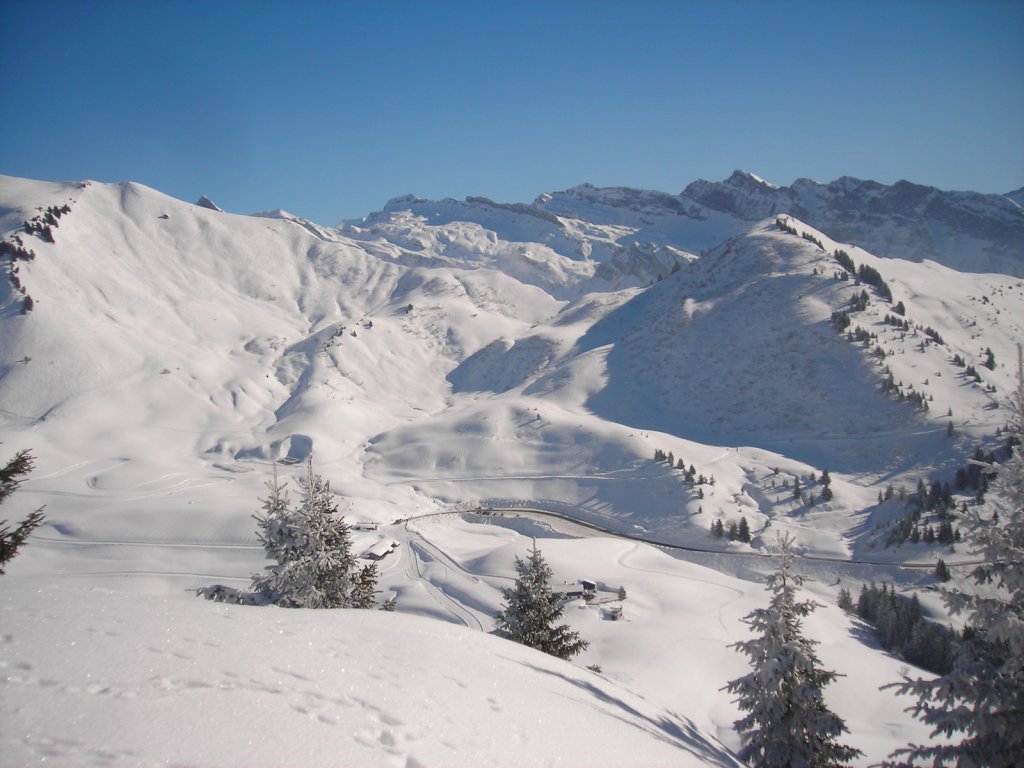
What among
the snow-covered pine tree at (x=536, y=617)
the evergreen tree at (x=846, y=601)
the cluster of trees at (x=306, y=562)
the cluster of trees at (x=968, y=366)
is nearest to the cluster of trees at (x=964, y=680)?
the snow-covered pine tree at (x=536, y=617)

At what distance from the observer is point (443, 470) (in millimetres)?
92438

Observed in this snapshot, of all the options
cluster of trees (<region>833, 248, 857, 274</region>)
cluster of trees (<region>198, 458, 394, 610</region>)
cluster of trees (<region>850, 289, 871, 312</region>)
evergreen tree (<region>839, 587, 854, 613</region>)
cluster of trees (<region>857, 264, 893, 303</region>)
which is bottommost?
evergreen tree (<region>839, 587, 854, 613</region>)

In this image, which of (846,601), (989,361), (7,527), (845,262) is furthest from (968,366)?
(7,527)

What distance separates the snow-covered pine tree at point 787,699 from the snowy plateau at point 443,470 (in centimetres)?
116

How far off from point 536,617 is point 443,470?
73049 millimetres

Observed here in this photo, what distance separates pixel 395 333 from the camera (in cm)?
15262

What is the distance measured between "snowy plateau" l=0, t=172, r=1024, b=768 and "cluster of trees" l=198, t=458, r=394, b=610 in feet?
18.7

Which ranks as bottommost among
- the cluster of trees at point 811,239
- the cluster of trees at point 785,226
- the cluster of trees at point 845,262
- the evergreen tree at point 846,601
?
the evergreen tree at point 846,601

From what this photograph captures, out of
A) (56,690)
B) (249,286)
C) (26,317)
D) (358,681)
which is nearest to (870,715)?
(358,681)

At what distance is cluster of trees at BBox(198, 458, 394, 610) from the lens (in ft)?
52.9

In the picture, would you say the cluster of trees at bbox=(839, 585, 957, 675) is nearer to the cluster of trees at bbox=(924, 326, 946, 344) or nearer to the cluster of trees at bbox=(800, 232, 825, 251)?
the cluster of trees at bbox=(924, 326, 946, 344)

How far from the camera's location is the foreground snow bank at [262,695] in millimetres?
4840

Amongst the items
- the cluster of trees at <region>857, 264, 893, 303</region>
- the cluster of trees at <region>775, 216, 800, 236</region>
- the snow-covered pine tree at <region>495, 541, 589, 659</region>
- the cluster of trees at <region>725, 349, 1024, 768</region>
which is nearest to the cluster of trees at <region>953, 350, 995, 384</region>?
the cluster of trees at <region>857, 264, 893, 303</region>

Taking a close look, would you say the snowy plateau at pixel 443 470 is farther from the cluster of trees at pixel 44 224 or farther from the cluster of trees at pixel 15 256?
the cluster of trees at pixel 44 224
